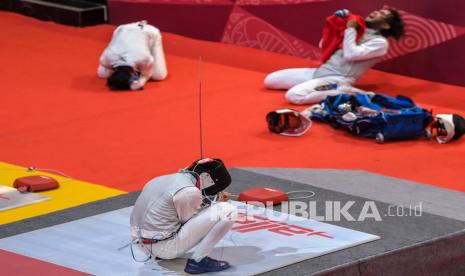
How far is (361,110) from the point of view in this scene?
7.97m

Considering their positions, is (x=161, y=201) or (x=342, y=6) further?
(x=342, y=6)

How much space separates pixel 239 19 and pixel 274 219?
489 cm

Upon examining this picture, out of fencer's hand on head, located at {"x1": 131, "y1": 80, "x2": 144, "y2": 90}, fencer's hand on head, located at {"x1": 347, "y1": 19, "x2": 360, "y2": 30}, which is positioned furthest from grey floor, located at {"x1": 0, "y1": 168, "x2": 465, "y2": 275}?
fencer's hand on head, located at {"x1": 131, "y1": 80, "x2": 144, "y2": 90}

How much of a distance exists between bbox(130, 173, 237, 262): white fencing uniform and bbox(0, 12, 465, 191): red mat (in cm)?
159

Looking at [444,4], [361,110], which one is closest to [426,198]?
[361,110]

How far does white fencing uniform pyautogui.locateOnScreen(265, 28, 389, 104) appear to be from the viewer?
8748mm

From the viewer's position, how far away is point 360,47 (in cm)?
889

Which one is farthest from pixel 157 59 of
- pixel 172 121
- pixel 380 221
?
pixel 380 221

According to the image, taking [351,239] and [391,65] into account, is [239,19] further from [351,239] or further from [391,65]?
[351,239]

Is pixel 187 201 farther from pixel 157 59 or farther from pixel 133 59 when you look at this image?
pixel 157 59

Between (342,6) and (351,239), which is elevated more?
(342,6)

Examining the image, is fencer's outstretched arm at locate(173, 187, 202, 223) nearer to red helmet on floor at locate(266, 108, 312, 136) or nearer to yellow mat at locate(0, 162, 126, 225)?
yellow mat at locate(0, 162, 126, 225)

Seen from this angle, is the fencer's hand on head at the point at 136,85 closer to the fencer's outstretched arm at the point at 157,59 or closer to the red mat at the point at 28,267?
the fencer's outstretched arm at the point at 157,59

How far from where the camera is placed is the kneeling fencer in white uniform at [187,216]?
16.9 feet
